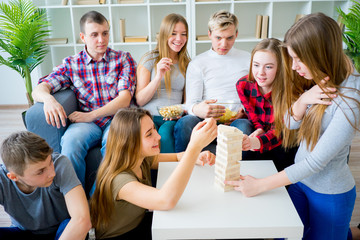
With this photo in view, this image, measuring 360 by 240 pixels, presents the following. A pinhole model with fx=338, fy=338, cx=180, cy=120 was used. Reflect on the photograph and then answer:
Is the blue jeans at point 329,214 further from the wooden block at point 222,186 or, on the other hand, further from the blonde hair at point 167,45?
the blonde hair at point 167,45

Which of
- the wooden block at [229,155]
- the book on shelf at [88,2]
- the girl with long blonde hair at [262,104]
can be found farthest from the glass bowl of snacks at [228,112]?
the book on shelf at [88,2]

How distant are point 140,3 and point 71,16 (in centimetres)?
79

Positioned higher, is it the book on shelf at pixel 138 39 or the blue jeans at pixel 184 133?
the book on shelf at pixel 138 39

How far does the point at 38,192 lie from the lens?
1.37 m

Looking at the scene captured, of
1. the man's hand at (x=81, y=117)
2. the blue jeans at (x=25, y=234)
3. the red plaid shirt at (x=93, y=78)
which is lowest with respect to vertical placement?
the blue jeans at (x=25, y=234)

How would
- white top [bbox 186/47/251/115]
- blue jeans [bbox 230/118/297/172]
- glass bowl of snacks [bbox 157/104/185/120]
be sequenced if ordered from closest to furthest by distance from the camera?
blue jeans [bbox 230/118/297/172], glass bowl of snacks [bbox 157/104/185/120], white top [bbox 186/47/251/115]

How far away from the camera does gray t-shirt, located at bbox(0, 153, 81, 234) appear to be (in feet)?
4.36

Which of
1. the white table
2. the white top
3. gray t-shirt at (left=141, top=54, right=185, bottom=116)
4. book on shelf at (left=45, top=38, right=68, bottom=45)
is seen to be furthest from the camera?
book on shelf at (left=45, top=38, right=68, bottom=45)

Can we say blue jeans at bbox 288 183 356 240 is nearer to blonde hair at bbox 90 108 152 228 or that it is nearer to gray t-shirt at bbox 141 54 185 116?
blonde hair at bbox 90 108 152 228

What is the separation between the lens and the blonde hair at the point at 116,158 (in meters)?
1.32

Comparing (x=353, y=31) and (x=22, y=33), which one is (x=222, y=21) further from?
(x=22, y=33)

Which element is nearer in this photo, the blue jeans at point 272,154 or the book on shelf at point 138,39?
the blue jeans at point 272,154

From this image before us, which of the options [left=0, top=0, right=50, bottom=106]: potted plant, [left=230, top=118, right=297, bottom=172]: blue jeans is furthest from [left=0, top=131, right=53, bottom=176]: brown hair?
[left=0, top=0, right=50, bottom=106]: potted plant

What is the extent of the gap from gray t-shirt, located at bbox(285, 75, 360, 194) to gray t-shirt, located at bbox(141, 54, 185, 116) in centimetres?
121
